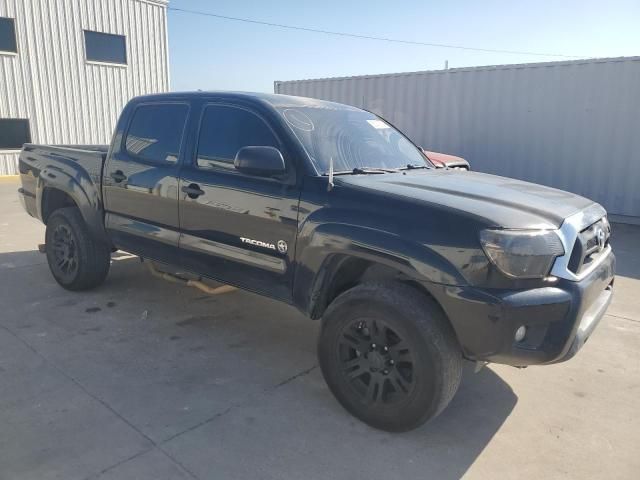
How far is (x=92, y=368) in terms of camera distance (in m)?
3.51

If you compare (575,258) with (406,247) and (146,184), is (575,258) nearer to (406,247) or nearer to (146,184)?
(406,247)

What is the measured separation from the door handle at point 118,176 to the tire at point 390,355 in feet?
7.71

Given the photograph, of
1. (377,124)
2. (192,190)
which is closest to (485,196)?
(377,124)

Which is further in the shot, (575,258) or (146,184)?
(146,184)

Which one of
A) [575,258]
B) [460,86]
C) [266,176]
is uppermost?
[460,86]

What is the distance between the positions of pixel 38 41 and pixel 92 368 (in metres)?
14.4

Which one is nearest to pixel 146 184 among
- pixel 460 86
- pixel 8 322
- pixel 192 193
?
pixel 192 193

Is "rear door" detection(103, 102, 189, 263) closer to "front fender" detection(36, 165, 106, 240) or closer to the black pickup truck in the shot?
the black pickup truck

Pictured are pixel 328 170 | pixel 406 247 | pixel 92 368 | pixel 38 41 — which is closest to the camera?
pixel 406 247

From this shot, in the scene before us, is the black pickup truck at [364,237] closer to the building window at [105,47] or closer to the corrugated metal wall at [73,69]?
the corrugated metal wall at [73,69]

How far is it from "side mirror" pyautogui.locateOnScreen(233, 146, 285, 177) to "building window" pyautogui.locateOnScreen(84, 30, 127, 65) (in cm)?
1526

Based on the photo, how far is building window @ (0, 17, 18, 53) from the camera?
45.8 ft

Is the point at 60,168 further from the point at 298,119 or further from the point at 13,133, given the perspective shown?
the point at 13,133

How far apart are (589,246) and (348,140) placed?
1.70 m
